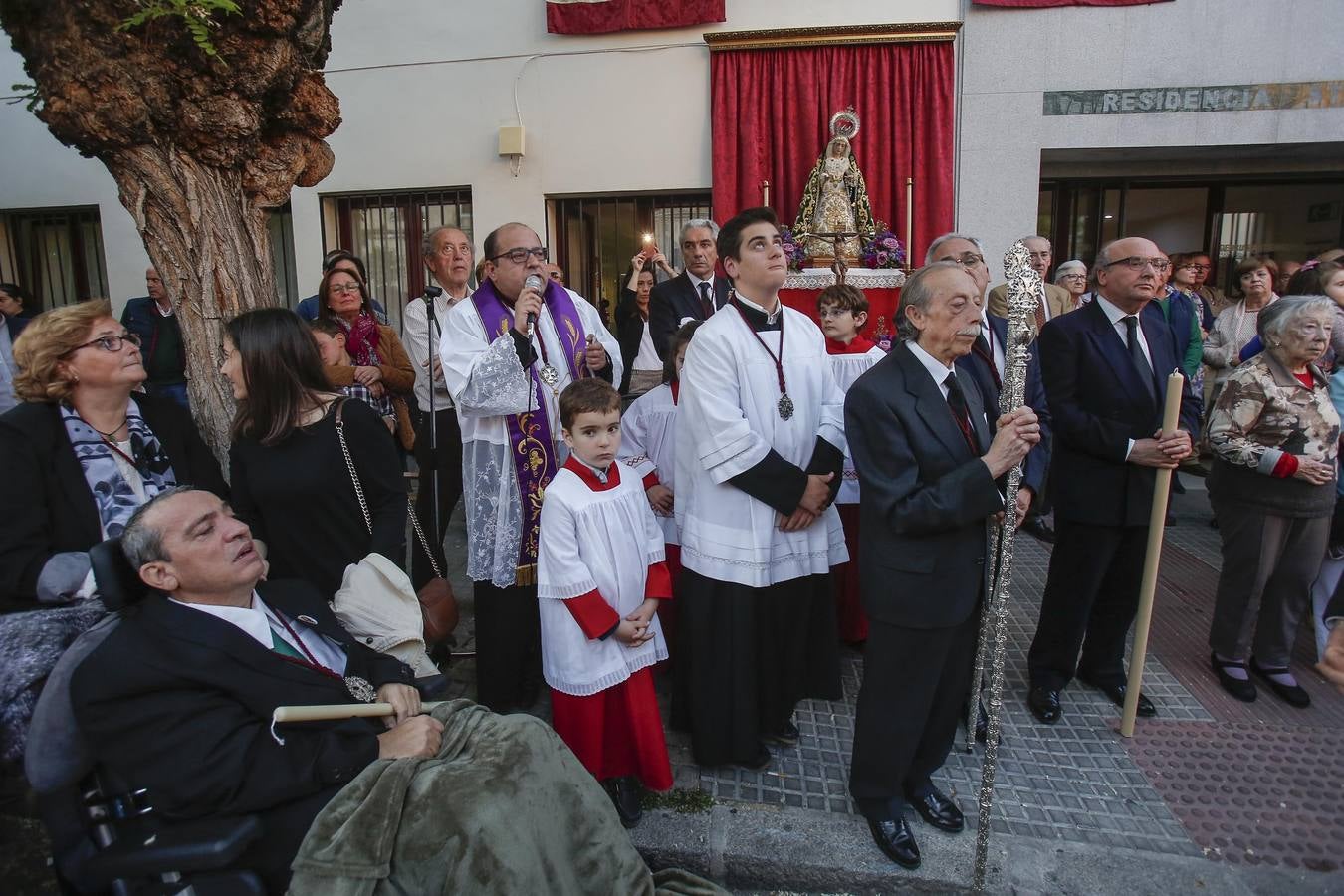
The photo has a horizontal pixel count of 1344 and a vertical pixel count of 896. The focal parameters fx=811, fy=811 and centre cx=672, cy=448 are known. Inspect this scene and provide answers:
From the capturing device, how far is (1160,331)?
11.2ft

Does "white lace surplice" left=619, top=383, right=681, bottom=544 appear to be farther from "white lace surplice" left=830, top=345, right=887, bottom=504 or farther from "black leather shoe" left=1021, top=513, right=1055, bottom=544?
"black leather shoe" left=1021, top=513, right=1055, bottom=544

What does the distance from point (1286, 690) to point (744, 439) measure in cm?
285

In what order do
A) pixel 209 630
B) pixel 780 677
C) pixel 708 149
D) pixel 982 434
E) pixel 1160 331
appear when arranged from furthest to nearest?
pixel 708 149, pixel 1160 331, pixel 780 677, pixel 982 434, pixel 209 630

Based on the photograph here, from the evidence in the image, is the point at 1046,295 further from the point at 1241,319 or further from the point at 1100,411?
the point at 1100,411

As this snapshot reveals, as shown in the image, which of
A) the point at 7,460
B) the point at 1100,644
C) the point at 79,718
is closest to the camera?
the point at 79,718

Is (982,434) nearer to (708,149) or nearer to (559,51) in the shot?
(708,149)

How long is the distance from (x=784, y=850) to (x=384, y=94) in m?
7.96

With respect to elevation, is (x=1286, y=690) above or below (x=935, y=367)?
below

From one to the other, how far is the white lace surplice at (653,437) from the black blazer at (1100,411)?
1669 millimetres

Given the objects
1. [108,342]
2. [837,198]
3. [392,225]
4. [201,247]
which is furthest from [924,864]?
[392,225]

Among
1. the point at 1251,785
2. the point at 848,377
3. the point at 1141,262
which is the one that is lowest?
the point at 1251,785

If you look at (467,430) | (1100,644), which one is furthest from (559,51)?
(1100,644)

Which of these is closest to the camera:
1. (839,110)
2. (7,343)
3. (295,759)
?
(295,759)

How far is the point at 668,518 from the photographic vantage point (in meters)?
3.71
